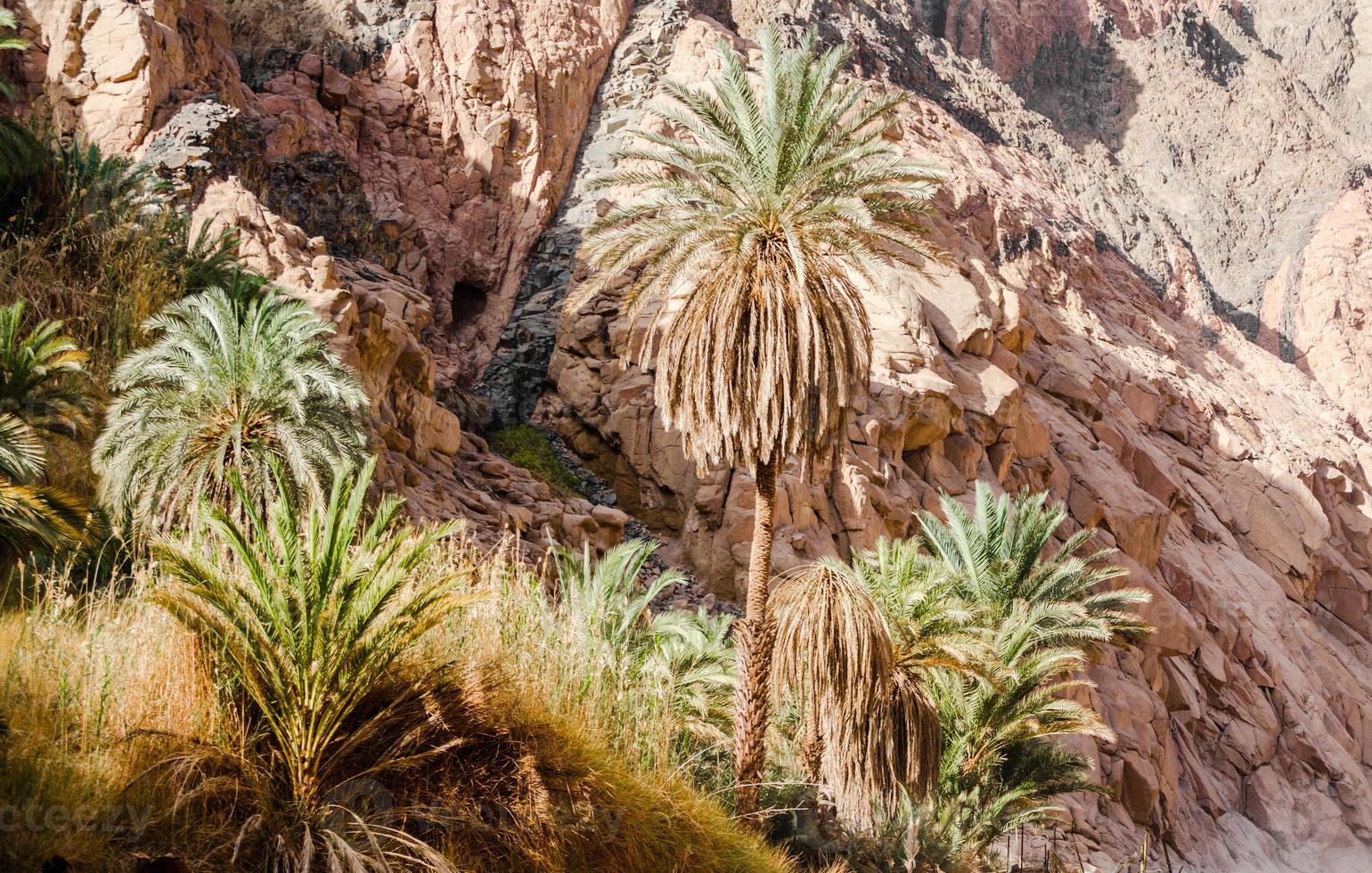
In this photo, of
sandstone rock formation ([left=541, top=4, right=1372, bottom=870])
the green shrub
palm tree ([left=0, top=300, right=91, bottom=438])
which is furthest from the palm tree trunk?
the green shrub

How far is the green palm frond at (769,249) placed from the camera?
457 inches

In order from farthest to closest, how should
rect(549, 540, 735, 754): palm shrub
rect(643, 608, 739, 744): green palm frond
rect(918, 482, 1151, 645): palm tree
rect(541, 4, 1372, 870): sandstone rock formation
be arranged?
rect(541, 4, 1372, 870): sandstone rock formation → rect(918, 482, 1151, 645): palm tree → rect(643, 608, 739, 744): green palm frond → rect(549, 540, 735, 754): palm shrub

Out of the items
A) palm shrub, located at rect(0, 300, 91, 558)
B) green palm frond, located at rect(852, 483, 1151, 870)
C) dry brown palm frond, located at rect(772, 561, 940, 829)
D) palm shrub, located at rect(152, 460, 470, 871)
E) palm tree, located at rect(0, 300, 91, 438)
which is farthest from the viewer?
green palm frond, located at rect(852, 483, 1151, 870)

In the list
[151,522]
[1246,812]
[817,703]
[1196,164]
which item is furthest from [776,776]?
[1196,164]

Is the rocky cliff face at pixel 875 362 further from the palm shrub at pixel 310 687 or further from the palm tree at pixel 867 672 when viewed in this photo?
the palm shrub at pixel 310 687

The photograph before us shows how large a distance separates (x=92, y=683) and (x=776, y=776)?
409 inches

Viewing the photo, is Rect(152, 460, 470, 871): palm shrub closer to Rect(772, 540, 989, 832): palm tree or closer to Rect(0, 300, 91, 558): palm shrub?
Rect(0, 300, 91, 558): palm shrub

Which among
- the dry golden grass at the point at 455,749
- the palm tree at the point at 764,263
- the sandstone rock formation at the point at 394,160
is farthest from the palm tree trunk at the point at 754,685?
the sandstone rock formation at the point at 394,160

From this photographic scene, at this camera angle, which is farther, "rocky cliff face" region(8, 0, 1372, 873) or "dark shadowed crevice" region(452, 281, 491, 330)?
"dark shadowed crevice" region(452, 281, 491, 330)

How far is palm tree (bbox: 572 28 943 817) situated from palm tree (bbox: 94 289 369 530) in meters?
4.09

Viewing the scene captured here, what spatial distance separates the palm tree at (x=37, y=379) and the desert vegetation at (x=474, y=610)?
2.2 inches

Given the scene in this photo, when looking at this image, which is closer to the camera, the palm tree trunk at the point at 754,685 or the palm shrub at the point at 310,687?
the palm shrub at the point at 310,687

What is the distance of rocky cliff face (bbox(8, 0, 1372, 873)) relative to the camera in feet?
77.3

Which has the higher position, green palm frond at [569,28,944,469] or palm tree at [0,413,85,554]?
green palm frond at [569,28,944,469]
